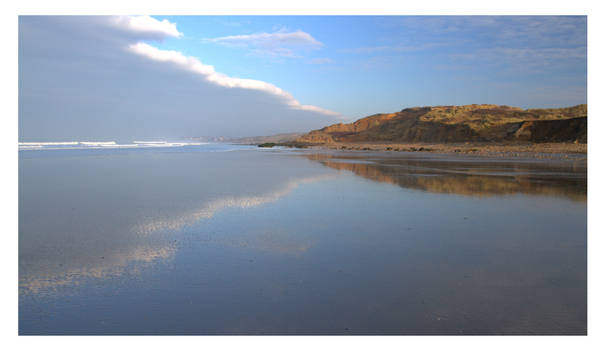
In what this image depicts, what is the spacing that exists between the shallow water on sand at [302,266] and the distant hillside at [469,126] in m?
39.8

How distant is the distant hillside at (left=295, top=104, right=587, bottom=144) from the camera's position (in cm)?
4528

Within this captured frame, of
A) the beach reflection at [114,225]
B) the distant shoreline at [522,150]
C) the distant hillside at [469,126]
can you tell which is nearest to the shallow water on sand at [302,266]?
the beach reflection at [114,225]

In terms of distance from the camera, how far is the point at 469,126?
6019 cm

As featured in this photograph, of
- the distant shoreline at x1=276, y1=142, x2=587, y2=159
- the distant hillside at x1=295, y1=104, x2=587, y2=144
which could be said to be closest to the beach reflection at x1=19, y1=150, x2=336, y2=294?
the distant shoreline at x1=276, y1=142, x2=587, y2=159

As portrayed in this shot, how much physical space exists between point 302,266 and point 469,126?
63.2m

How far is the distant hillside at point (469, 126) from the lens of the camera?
45281mm

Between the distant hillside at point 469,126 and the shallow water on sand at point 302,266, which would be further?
the distant hillside at point 469,126

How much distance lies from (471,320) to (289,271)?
1874 millimetres

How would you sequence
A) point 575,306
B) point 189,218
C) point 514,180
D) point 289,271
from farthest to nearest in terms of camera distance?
1. point 514,180
2. point 189,218
3. point 289,271
4. point 575,306

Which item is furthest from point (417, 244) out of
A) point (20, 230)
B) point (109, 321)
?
point (20, 230)

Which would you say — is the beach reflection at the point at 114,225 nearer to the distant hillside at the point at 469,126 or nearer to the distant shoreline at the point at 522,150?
the distant shoreline at the point at 522,150

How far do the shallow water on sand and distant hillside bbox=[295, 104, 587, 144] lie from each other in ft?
130
